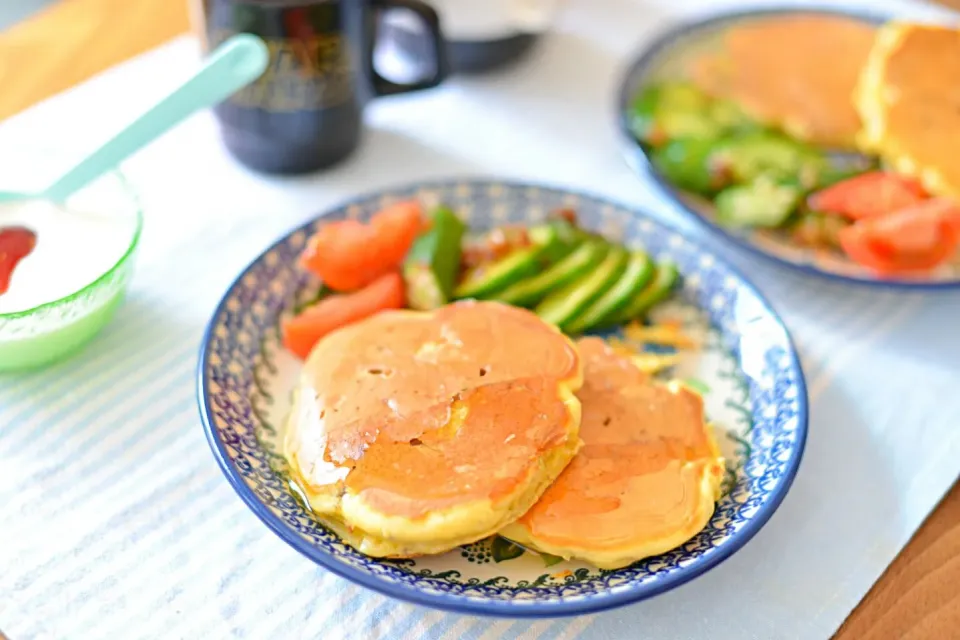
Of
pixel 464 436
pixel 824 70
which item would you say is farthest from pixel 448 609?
pixel 824 70

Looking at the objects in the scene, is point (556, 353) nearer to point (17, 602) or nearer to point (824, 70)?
point (17, 602)

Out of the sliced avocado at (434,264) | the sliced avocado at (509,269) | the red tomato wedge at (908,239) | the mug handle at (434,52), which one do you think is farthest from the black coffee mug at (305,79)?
the red tomato wedge at (908,239)

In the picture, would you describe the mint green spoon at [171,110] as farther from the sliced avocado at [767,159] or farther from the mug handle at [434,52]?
the sliced avocado at [767,159]

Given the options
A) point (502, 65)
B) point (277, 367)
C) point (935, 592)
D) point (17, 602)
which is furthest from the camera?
point (502, 65)

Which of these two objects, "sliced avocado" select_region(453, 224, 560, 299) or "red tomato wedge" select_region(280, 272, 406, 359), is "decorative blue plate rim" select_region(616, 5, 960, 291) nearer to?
"sliced avocado" select_region(453, 224, 560, 299)

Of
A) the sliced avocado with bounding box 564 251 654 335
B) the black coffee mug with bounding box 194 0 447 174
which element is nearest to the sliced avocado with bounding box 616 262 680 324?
the sliced avocado with bounding box 564 251 654 335

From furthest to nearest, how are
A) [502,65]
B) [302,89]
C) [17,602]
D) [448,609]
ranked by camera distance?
1. [502,65]
2. [302,89]
3. [17,602]
4. [448,609]

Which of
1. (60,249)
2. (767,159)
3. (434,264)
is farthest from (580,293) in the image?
(60,249)
